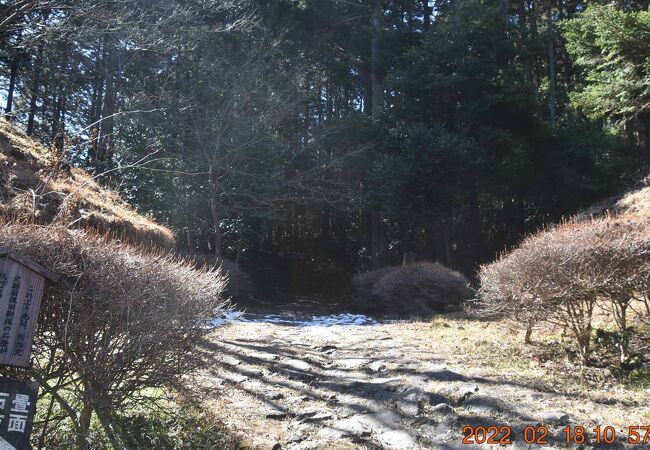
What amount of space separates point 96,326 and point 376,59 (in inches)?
814

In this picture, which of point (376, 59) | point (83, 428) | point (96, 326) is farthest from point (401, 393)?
point (376, 59)

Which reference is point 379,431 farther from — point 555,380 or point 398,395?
point 555,380

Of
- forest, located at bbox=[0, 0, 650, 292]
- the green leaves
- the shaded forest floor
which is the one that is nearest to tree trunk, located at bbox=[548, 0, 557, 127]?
forest, located at bbox=[0, 0, 650, 292]

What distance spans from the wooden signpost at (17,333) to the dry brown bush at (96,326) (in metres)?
0.22

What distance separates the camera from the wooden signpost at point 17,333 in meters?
3.23

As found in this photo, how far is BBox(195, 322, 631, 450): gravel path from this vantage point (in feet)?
15.6

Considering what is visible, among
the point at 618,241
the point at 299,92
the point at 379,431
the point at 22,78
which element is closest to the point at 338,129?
the point at 299,92

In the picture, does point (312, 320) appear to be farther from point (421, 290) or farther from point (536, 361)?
point (536, 361)

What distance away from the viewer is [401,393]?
5820mm

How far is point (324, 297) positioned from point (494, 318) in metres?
11.7

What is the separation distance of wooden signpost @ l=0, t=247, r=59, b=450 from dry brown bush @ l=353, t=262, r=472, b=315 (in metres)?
10.7

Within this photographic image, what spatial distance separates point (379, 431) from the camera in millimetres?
4938

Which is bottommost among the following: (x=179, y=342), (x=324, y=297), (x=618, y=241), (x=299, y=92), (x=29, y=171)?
(x=324, y=297)
